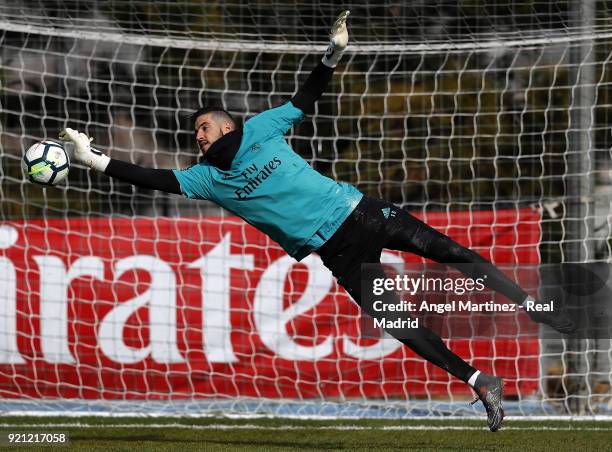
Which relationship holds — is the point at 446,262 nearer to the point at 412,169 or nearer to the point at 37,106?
the point at 412,169

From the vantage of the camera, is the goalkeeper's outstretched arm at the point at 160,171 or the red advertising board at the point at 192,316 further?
the red advertising board at the point at 192,316

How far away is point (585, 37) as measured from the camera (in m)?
9.91

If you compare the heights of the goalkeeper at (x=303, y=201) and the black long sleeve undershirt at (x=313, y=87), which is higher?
the black long sleeve undershirt at (x=313, y=87)

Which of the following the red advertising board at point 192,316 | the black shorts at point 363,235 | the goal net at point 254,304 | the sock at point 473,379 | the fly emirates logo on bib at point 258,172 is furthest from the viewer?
the red advertising board at point 192,316

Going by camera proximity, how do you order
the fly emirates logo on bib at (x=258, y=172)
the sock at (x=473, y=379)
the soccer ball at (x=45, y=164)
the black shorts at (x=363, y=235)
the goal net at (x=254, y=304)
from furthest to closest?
1. the goal net at (x=254, y=304)
2. the black shorts at (x=363, y=235)
3. the fly emirates logo on bib at (x=258, y=172)
4. the sock at (x=473, y=379)
5. the soccer ball at (x=45, y=164)

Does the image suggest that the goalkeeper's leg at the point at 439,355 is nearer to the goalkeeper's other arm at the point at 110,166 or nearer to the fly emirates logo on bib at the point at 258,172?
the fly emirates logo on bib at the point at 258,172

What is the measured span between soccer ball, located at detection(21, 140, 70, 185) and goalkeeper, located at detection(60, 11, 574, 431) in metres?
0.13

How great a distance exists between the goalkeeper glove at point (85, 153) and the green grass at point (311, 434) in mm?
2248

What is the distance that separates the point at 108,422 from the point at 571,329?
4758 mm

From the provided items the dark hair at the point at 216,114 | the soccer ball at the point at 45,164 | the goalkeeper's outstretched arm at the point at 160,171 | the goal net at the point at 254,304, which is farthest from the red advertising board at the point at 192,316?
the soccer ball at the point at 45,164

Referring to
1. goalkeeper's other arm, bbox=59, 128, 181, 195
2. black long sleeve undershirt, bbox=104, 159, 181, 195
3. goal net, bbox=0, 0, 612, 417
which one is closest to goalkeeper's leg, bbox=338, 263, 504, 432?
black long sleeve undershirt, bbox=104, 159, 181, 195

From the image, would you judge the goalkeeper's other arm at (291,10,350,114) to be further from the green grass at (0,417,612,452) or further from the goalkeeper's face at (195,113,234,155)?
the green grass at (0,417,612,452)

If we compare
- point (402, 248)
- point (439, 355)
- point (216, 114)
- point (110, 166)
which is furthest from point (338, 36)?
point (439, 355)

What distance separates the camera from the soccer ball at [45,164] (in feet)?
22.7
